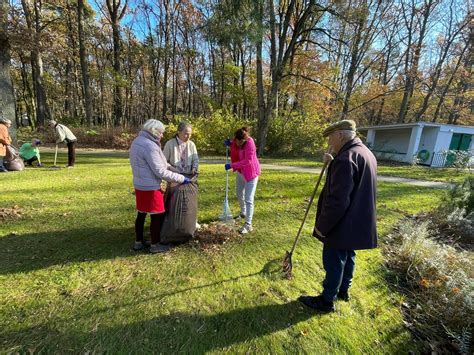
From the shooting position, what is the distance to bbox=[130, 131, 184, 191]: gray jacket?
316cm

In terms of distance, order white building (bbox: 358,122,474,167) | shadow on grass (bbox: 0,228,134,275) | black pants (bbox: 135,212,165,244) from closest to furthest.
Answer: shadow on grass (bbox: 0,228,134,275) → black pants (bbox: 135,212,165,244) → white building (bbox: 358,122,474,167)

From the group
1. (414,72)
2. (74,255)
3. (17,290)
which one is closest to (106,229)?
(74,255)

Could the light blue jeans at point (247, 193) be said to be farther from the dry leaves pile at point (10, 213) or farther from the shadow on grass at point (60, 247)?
the dry leaves pile at point (10, 213)

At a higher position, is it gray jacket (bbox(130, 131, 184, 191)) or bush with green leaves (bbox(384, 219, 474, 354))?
gray jacket (bbox(130, 131, 184, 191))

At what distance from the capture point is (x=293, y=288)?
10.5ft

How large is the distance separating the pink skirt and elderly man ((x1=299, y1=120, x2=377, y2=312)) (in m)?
2.03

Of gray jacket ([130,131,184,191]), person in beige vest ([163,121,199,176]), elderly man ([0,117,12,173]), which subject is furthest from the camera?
elderly man ([0,117,12,173])

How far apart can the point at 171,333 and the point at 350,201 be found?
6.89 ft

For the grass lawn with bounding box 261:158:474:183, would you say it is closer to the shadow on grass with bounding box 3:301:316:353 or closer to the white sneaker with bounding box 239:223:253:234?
the white sneaker with bounding box 239:223:253:234

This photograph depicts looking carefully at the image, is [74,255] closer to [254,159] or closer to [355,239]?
[254,159]

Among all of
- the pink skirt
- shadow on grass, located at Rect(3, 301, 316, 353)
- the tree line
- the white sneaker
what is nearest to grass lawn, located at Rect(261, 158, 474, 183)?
the tree line

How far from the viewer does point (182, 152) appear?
3912mm

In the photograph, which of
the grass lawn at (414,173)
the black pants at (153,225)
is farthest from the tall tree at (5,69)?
the grass lawn at (414,173)

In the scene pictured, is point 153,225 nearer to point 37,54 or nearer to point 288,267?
point 288,267
